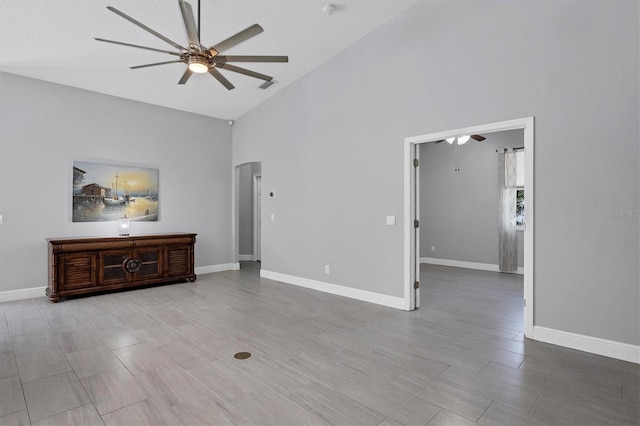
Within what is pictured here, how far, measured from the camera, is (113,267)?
5.30 meters

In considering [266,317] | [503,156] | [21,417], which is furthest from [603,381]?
[503,156]

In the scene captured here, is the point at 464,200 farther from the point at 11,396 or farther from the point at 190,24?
the point at 11,396

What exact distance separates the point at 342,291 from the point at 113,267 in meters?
3.69

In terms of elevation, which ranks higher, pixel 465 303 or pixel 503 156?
pixel 503 156

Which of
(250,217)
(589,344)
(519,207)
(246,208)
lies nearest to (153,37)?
(246,208)

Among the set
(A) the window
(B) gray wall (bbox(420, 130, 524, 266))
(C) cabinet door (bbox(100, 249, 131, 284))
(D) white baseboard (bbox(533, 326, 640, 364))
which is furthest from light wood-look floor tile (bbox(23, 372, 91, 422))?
(A) the window

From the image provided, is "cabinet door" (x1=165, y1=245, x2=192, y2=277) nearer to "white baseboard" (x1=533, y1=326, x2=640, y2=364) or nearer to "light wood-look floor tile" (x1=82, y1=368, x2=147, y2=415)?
"light wood-look floor tile" (x1=82, y1=368, x2=147, y2=415)

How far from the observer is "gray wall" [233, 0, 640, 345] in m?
2.99

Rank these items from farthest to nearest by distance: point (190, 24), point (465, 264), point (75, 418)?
point (465, 264) < point (190, 24) < point (75, 418)

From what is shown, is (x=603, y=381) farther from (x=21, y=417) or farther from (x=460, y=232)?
(x=460, y=232)

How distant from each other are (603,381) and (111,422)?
11.6ft

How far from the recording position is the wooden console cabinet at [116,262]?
4836 millimetres

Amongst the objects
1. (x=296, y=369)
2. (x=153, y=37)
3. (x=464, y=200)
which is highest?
(x=153, y=37)

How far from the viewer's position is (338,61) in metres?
5.27
